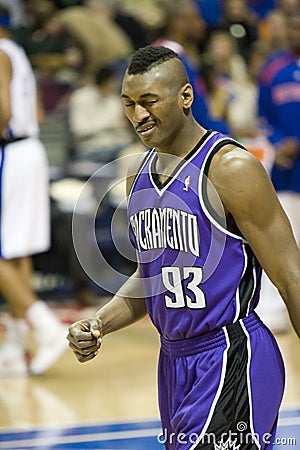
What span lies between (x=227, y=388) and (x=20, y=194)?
374 cm

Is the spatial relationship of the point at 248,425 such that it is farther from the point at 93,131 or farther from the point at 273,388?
the point at 93,131

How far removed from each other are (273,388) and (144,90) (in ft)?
3.07

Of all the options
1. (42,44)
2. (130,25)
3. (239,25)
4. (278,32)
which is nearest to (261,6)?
(239,25)

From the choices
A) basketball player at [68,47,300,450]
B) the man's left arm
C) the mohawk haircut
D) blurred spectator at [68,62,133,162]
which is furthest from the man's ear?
blurred spectator at [68,62,133,162]

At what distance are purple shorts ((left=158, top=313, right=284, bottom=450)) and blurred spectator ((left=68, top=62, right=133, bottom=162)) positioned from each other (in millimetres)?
6336

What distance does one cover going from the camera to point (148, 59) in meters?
3.04

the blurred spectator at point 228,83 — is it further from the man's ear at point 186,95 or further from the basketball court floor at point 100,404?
the man's ear at point 186,95

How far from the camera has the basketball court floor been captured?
498 centimetres

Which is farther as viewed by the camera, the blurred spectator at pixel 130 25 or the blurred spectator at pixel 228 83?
the blurred spectator at pixel 130 25

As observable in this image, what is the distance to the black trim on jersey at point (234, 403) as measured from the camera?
2.97m

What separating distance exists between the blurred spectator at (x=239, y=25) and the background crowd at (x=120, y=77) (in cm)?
1

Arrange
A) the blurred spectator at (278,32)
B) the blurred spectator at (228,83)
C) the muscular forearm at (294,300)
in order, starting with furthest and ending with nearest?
the blurred spectator at (278,32), the blurred spectator at (228,83), the muscular forearm at (294,300)

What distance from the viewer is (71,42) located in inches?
427

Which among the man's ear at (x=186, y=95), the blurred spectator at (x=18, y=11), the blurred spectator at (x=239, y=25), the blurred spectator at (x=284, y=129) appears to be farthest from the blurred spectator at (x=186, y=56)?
the blurred spectator at (x=18, y=11)
